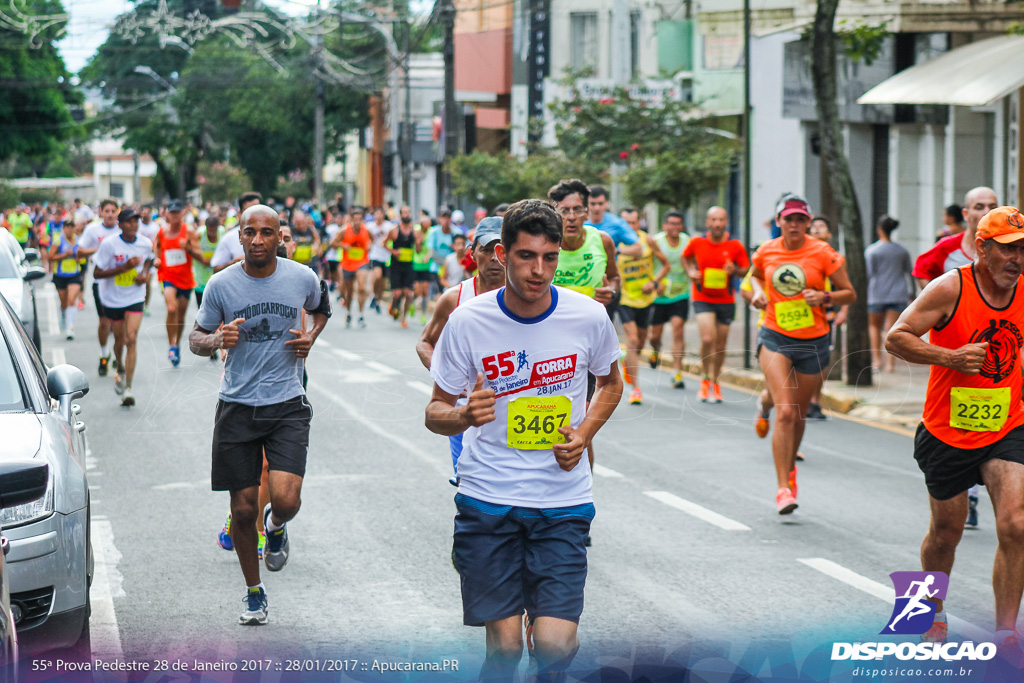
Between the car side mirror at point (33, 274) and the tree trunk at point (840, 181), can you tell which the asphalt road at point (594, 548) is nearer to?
the car side mirror at point (33, 274)

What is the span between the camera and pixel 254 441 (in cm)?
657

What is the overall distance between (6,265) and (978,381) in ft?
27.5

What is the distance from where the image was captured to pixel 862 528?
A: 845cm

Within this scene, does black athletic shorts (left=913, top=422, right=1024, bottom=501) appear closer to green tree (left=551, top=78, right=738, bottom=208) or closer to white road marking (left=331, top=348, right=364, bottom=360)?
white road marking (left=331, top=348, right=364, bottom=360)

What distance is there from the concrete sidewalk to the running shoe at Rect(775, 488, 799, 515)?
4407mm

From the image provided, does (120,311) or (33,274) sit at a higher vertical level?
(33,274)

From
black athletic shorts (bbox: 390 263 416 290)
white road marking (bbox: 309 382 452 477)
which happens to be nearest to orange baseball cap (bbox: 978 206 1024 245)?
white road marking (bbox: 309 382 452 477)

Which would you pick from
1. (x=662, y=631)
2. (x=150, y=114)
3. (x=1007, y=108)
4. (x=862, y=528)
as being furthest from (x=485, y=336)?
(x=150, y=114)

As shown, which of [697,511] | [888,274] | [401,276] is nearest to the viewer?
[697,511]

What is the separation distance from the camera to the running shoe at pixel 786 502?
27.9ft

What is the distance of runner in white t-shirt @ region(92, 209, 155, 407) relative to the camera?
13.7 metres

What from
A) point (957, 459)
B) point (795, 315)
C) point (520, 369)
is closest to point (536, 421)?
point (520, 369)

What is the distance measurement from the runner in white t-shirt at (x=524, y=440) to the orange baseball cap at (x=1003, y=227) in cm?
194

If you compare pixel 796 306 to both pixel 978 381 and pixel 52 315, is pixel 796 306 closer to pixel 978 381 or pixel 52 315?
pixel 978 381
